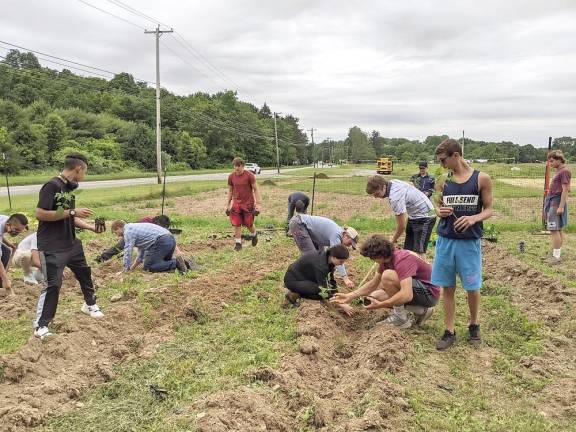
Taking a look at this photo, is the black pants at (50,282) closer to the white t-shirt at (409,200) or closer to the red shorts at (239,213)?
the white t-shirt at (409,200)

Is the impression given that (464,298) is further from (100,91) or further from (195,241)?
(100,91)

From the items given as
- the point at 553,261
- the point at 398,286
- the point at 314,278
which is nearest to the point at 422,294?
the point at 398,286

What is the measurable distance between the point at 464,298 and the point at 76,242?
15.1ft

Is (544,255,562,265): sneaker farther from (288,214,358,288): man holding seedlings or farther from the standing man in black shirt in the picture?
the standing man in black shirt

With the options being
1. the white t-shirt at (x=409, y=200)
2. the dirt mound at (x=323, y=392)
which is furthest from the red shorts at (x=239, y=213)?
the dirt mound at (x=323, y=392)

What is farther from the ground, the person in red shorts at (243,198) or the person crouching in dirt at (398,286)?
the person in red shorts at (243,198)

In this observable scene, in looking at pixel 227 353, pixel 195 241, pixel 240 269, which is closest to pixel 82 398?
pixel 227 353

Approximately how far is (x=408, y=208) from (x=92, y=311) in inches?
147

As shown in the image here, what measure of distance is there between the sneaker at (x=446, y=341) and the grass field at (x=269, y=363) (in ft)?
0.24

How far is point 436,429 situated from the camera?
3.11 metres

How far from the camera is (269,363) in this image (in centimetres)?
398

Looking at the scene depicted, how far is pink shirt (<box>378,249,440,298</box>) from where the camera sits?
451 centimetres

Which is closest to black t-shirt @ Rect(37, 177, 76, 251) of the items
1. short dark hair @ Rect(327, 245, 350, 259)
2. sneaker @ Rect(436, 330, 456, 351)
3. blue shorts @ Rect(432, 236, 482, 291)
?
short dark hair @ Rect(327, 245, 350, 259)

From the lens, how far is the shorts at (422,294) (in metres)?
4.74
